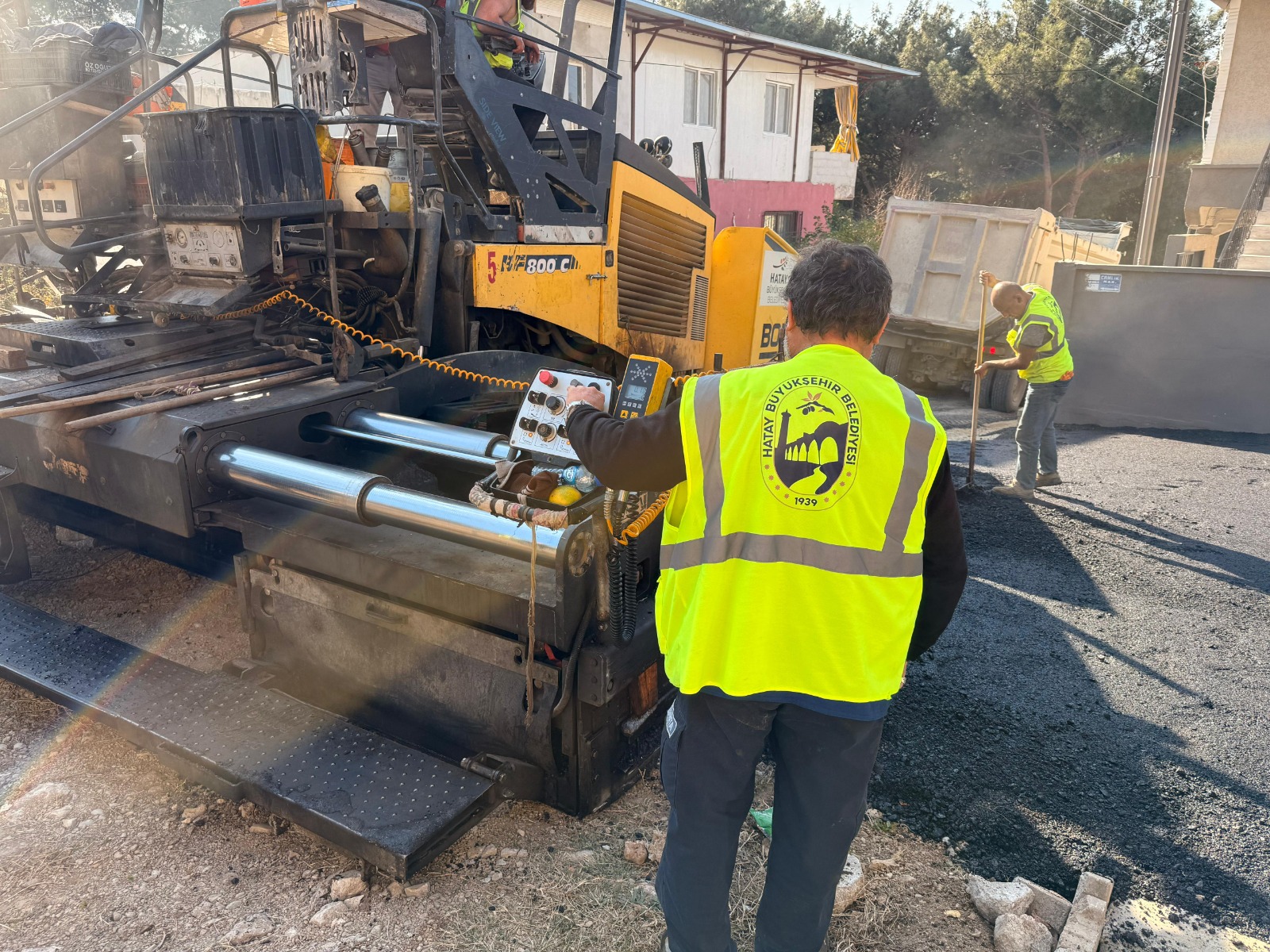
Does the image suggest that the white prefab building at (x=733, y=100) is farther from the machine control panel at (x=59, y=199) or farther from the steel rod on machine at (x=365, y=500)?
the steel rod on machine at (x=365, y=500)

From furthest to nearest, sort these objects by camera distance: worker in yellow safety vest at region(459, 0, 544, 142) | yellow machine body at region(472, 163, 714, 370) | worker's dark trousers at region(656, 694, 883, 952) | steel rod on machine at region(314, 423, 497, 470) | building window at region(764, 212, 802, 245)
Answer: building window at region(764, 212, 802, 245), yellow machine body at region(472, 163, 714, 370), worker in yellow safety vest at region(459, 0, 544, 142), steel rod on machine at region(314, 423, 497, 470), worker's dark trousers at region(656, 694, 883, 952)

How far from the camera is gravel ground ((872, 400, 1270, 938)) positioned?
293 centimetres

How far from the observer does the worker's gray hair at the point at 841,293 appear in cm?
193

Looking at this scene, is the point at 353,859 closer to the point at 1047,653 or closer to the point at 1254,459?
the point at 1047,653

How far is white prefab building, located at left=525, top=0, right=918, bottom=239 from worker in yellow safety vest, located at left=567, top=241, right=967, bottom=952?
1281 centimetres

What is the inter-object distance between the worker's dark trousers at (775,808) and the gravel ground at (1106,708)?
3.32ft

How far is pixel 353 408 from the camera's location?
3805 millimetres

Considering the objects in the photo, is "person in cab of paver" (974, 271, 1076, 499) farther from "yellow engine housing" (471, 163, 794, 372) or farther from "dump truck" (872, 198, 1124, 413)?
"dump truck" (872, 198, 1124, 413)

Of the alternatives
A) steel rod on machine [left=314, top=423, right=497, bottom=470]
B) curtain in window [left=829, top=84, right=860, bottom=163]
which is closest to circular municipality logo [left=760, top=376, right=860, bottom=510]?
steel rod on machine [left=314, top=423, right=497, bottom=470]

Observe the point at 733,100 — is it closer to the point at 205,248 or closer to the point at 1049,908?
the point at 205,248

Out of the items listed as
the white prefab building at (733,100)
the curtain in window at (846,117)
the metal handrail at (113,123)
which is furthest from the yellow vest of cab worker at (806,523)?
the curtain in window at (846,117)

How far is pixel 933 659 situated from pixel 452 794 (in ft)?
7.88

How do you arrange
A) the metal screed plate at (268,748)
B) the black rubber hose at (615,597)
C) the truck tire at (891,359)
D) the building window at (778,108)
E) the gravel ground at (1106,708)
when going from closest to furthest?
the metal screed plate at (268,748)
the black rubber hose at (615,597)
the gravel ground at (1106,708)
the truck tire at (891,359)
the building window at (778,108)

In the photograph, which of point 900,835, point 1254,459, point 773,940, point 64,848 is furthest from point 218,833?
point 1254,459
